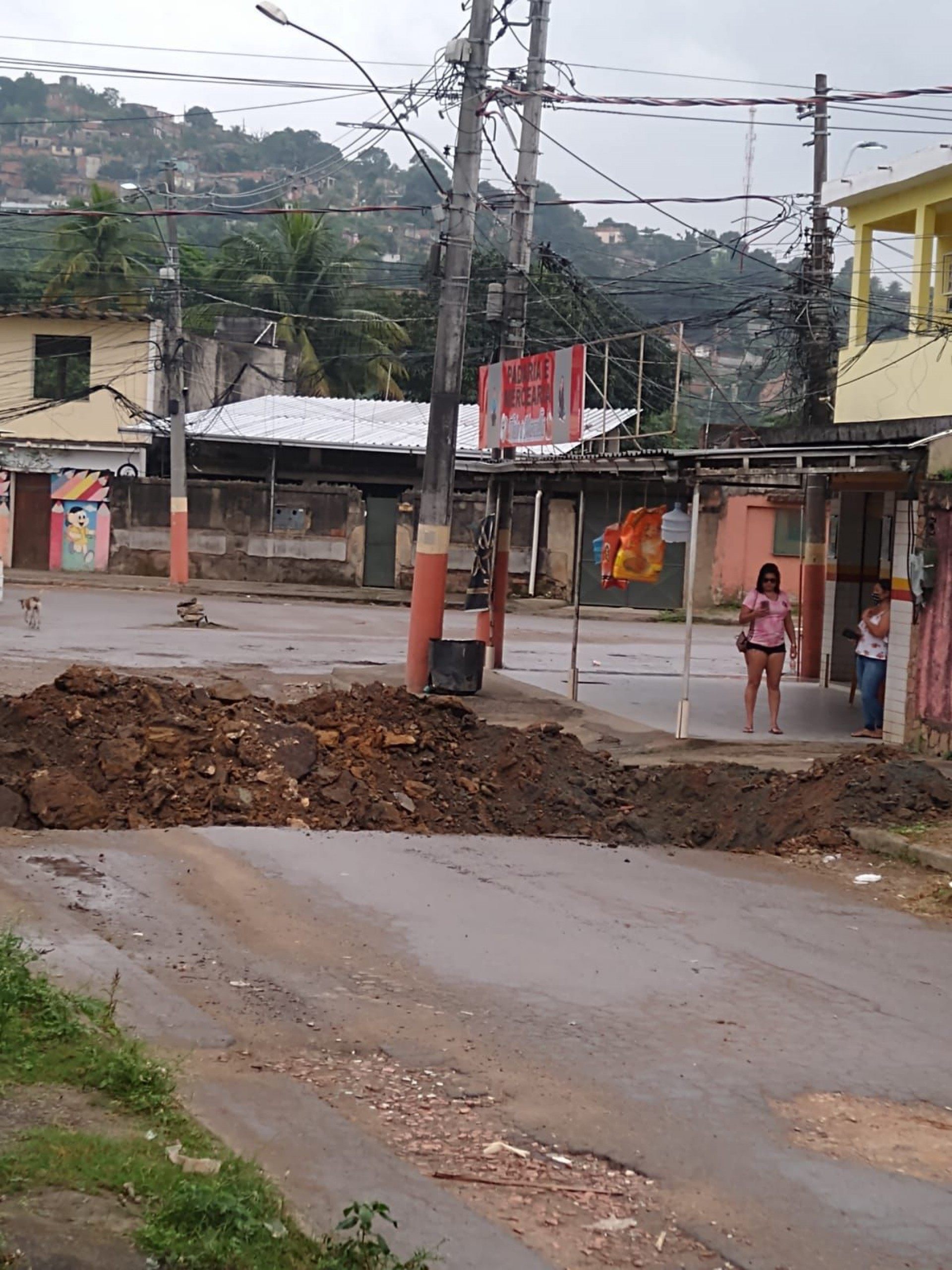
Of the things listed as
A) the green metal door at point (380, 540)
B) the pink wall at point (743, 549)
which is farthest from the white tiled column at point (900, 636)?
the green metal door at point (380, 540)

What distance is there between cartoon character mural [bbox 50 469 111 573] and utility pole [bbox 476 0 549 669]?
70.0 ft

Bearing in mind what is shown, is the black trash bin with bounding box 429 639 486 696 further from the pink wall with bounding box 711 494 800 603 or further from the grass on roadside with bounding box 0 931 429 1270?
the pink wall with bounding box 711 494 800 603

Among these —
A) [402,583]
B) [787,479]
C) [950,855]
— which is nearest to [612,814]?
Answer: [950,855]

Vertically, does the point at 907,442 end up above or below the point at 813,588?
above

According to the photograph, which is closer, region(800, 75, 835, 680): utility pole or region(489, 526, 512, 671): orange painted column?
region(489, 526, 512, 671): orange painted column

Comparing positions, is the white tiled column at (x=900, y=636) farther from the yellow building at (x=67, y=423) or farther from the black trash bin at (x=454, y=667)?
the yellow building at (x=67, y=423)

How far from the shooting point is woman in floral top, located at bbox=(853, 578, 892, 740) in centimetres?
1487

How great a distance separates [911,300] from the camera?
23594 mm

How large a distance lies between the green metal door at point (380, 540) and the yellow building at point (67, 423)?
667 centimetres

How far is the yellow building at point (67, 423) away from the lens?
41.3m

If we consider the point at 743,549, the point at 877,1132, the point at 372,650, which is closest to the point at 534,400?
the point at 372,650

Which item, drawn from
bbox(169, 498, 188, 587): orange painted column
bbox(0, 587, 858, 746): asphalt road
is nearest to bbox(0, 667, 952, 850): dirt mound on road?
bbox(0, 587, 858, 746): asphalt road

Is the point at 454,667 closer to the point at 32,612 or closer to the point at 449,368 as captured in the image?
the point at 449,368

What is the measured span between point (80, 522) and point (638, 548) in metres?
27.3
